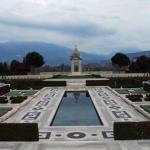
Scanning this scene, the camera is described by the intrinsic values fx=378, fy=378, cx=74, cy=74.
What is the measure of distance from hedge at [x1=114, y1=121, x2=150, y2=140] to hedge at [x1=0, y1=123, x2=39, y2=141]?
2.22 meters

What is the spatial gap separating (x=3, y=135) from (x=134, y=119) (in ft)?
17.6

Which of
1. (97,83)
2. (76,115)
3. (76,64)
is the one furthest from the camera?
(76,64)

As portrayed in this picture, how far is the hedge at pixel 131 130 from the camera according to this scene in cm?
1025

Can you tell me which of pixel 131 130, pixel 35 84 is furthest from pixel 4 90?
pixel 131 130

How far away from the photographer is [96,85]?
30719 millimetres

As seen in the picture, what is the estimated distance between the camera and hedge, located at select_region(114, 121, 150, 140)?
404 inches

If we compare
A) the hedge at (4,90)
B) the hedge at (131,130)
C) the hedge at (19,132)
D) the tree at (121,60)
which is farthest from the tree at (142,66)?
the hedge at (19,132)

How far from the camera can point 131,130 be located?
33.7 feet

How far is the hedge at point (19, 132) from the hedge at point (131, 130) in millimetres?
2224

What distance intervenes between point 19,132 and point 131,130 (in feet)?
10.00

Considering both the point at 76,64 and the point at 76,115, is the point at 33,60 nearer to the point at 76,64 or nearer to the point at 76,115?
the point at 76,64

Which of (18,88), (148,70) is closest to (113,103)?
(18,88)

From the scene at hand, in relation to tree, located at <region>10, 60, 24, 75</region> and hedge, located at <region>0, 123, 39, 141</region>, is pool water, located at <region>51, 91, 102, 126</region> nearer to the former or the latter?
hedge, located at <region>0, 123, 39, 141</region>

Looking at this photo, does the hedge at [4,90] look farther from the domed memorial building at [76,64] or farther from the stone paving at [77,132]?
the domed memorial building at [76,64]
